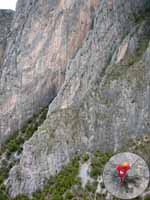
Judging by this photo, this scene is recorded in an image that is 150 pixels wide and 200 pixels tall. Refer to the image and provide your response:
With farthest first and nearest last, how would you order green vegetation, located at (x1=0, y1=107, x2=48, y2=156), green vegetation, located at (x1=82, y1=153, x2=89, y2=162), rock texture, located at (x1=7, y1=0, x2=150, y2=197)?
1. green vegetation, located at (x1=0, y1=107, x2=48, y2=156)
2. green vegetation, located at (x1=82, y1=153, x2=89, y2=162)
3. rock texture, located at (x1=7, y1=0, x2=150, y2=197)

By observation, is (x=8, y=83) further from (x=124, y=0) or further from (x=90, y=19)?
(x=124, y=0)

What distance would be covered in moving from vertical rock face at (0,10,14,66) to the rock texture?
2428 centimetres

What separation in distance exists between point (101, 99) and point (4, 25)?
38.1m

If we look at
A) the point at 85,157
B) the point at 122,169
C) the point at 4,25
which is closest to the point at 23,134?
the point at 85,157

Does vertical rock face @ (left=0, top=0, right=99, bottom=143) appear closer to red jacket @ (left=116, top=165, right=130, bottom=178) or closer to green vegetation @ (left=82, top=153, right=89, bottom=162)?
green vegetation @ (left=82, top=153, right=89, bottom=162)

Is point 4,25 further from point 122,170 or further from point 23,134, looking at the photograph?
point 122,170

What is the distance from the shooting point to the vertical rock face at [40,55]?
2965 inches

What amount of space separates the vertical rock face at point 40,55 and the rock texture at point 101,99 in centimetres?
565

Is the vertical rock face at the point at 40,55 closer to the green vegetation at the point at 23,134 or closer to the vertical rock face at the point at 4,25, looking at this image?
the green vegetation at the point at 23,134

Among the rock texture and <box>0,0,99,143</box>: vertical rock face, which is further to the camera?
<box>0,0,99,143</box>: vertical rock face

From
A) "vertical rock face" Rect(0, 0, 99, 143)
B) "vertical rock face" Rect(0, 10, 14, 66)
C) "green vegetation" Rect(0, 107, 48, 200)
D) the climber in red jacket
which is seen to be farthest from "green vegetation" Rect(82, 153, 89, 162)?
"vertical rock face" Rect(0, 10, 14, 66)

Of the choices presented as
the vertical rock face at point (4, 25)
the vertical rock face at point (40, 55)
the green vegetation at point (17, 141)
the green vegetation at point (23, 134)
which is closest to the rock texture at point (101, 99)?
the vertical rock face at point (40, 55)

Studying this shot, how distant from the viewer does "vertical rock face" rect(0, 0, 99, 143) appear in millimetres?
75312

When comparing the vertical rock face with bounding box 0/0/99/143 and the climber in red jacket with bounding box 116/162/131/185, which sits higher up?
the vertical rock face with bounding box 0/0/99/143
